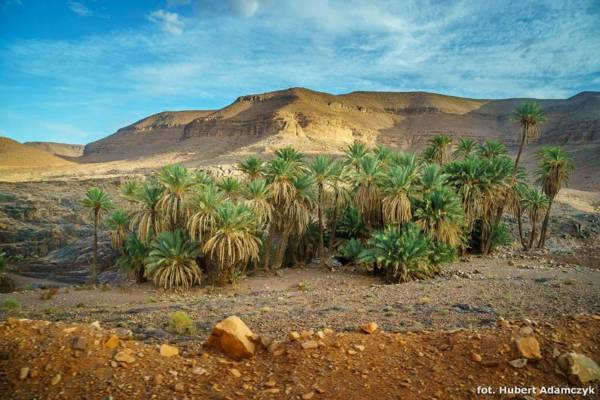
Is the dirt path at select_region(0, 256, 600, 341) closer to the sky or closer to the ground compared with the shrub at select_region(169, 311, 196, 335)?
closer to the ground

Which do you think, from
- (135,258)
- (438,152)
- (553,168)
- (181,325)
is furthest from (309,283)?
(553,168)

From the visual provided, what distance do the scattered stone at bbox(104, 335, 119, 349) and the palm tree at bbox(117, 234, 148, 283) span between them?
1528 cm

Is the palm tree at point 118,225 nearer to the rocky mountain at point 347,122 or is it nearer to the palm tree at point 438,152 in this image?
the palm tree at point 438,152

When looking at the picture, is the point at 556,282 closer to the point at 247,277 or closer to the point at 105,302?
the point at 247,277

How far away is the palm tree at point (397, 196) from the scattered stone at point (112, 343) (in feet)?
47.9

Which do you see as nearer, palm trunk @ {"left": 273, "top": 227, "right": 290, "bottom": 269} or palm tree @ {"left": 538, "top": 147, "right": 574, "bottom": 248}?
palm trunk @ {"left": 273, "top": 227, "right": 290, "bottom": 269}

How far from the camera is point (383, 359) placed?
17.6ft

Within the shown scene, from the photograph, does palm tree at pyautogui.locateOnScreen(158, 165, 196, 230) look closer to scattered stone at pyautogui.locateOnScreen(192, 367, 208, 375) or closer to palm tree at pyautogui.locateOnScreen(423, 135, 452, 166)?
scattered stone at pyautogui.locateOnScreen(192, 367, 208, 375)

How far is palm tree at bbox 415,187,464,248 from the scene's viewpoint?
733 inches

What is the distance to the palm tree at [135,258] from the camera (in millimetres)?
20250

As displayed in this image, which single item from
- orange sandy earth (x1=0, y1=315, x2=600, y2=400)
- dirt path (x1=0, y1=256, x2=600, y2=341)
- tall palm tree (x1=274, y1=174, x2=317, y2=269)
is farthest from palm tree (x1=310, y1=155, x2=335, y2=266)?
orange sandy earth (x1=0, y1=315, x2=600, y2=400)

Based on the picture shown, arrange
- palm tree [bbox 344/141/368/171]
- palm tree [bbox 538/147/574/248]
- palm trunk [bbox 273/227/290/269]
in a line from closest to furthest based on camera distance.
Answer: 1. palm trunk [bbox 273/227/290/269]
2. palm tree [bbox 344/141/368/171]
3. palm tree [bbox 538/147/574/248]

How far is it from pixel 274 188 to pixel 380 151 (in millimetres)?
7602

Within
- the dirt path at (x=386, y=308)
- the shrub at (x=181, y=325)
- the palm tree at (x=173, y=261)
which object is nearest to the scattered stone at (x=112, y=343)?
the dirt path at (x=386, y=308)
